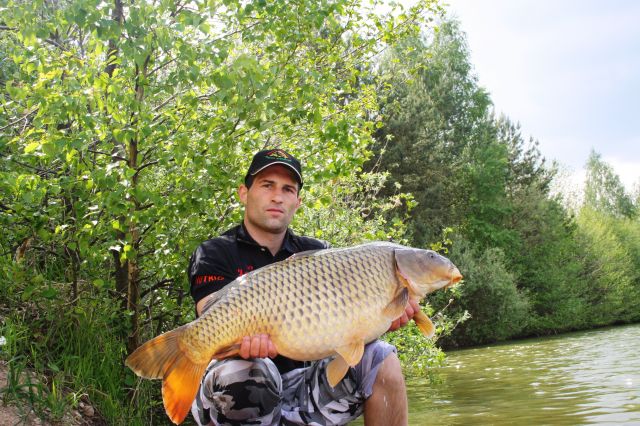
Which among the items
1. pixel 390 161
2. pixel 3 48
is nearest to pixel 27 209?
pixel 3 48

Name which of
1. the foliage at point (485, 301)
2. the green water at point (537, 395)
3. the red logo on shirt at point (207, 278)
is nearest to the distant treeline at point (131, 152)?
the red logo on shirt at point (207, 278)

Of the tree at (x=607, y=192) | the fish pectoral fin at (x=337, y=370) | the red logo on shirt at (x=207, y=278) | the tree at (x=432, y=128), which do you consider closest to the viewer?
the fish pectoral fin at (x=337, y=370)

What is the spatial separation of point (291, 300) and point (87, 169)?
4.95 ft

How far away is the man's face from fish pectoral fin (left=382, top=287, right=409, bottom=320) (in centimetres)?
73

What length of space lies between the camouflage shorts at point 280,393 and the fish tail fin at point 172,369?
22cm

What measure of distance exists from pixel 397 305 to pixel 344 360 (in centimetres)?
27

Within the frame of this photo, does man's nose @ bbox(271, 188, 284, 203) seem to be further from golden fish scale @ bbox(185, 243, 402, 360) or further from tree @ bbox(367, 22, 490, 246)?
tree @ bbox(367, 22, 490, 246)

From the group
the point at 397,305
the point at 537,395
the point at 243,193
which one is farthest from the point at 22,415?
the point at 537,395

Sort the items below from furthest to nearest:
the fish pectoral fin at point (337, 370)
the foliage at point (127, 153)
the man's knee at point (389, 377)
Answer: the foliage at point (127, 153) < the man's knee at point (389, 377) < the fish pectoral fin at point (337, 370)

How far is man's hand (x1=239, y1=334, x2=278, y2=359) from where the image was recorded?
2066mm

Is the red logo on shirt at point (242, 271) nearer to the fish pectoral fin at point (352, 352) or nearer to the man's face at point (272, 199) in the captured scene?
the man's face at point (272, 199)

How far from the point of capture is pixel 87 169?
3.03m

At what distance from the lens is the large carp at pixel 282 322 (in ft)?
6.78

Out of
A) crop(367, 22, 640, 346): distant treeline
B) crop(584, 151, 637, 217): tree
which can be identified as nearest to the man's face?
crop(367, 22, 640, 346): distant treeline
